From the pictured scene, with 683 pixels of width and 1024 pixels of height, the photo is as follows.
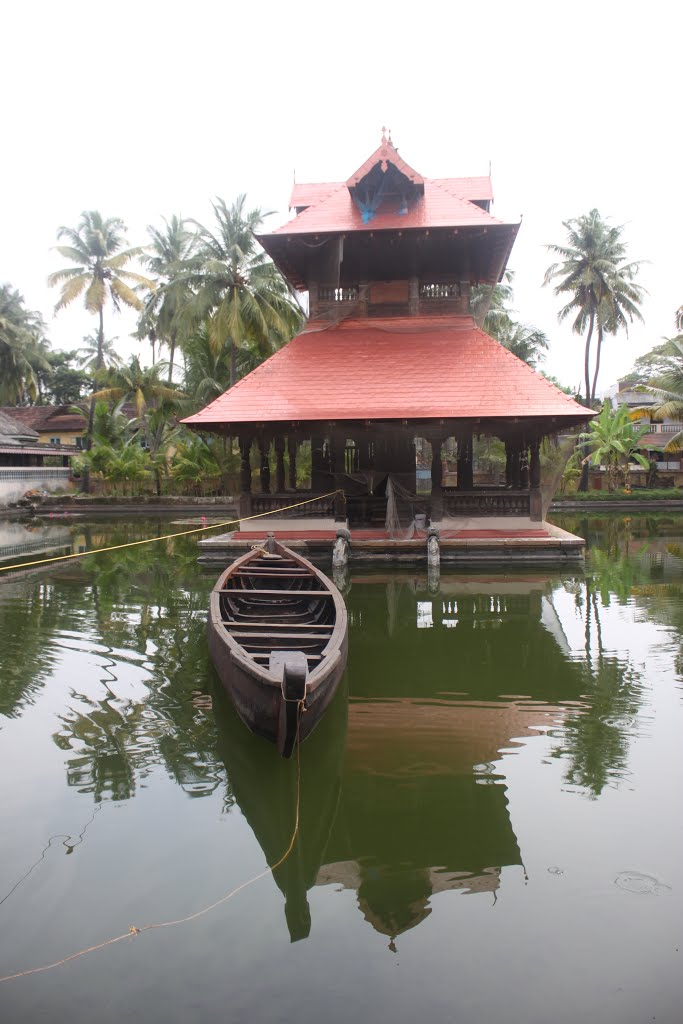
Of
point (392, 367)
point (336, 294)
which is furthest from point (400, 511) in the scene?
point (336, 294)

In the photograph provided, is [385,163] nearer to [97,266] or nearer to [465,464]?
[465,464]

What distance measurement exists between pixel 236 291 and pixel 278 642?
20.0 m

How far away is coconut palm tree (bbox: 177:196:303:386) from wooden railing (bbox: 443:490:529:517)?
1200cm

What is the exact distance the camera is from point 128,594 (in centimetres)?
1120

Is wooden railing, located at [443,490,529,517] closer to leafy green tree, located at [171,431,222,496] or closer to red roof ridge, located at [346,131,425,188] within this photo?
red roof ridge, located at [346,131,425,188]

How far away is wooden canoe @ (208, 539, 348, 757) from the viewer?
13.6ft

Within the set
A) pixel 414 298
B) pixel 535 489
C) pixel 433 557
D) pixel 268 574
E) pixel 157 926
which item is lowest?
pixel 157 926

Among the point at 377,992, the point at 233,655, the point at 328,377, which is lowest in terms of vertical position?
the point at 377,992

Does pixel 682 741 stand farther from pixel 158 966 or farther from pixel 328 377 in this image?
pixel 328 377

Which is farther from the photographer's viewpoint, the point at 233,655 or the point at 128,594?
the point at 128,594

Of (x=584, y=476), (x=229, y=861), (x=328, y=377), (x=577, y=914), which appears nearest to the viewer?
(x=577, y=914)

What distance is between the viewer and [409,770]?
4.64m

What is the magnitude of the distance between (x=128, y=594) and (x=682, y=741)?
27.9 feet

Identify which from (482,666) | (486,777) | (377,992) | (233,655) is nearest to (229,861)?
(377,992)
